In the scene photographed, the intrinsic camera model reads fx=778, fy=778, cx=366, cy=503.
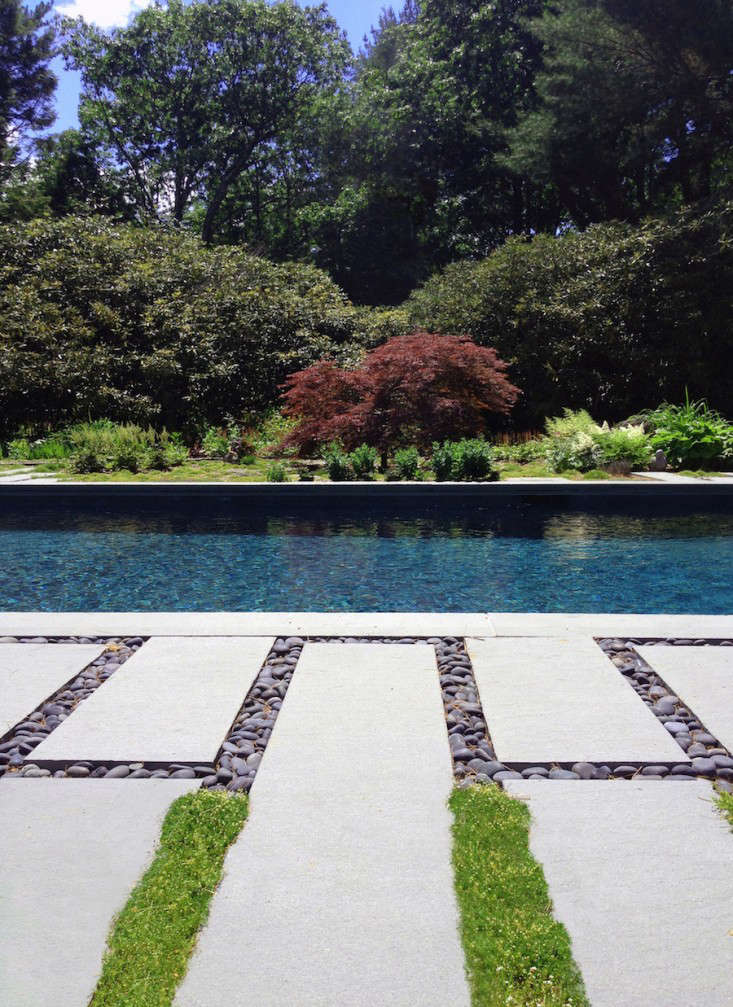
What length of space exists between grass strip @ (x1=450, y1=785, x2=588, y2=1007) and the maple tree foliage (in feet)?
26.4

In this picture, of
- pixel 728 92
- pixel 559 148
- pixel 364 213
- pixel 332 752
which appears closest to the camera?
pixel 332 752

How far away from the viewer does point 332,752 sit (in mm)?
2645

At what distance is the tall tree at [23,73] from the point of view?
24328mm

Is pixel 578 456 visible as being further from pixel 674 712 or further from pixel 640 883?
pixel 640 883

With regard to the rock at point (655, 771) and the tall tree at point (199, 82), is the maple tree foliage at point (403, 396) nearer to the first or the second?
the rock at point (655, 771)

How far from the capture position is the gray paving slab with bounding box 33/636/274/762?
2660 millimetres

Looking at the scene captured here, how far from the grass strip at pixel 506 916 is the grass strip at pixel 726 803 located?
1.88 ft

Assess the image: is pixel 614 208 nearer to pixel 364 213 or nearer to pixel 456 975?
pixel 364 213

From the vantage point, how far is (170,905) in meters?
1.84

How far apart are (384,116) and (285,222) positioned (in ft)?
27.3

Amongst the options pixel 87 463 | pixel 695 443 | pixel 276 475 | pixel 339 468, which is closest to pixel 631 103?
pixel 695 443

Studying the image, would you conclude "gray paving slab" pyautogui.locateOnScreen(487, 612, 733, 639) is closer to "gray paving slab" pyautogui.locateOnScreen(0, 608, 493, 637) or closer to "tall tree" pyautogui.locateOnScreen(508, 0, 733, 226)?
"gray paving slab" pyautogui.locateOnScreen(0, 608, 493, 637)

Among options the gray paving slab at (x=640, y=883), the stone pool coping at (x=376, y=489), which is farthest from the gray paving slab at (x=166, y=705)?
the stone pool coping at (x=376, y=489)

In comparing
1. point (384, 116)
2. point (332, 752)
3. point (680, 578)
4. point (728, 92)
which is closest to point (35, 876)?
point (332, 752)
